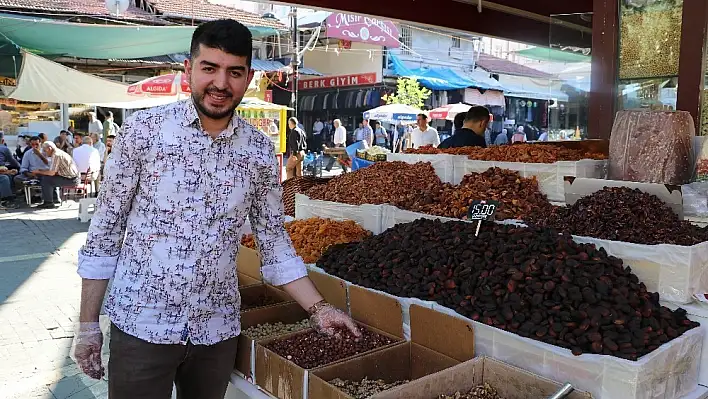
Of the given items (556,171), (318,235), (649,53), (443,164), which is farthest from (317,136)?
(556,171)

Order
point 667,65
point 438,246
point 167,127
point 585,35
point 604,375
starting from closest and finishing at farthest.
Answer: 1. point 167,127
2. point 604,375
3. point 438,246
4. point 667,65
5. point 585,35

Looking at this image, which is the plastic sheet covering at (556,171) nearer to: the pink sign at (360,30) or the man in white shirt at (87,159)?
the man in white shirt at (87,159)

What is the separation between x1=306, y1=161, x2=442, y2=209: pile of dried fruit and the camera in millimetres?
3574

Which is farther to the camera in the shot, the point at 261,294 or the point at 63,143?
the point at 63,143

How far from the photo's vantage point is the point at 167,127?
1666 mm

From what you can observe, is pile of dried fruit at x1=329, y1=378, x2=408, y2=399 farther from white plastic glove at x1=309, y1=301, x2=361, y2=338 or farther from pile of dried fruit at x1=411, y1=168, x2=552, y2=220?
pile of dried fruit at x1=411, y1=168, x2=552, y2=220

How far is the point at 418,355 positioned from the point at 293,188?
9.55 ft

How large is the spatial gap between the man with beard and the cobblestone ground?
6.20 feet

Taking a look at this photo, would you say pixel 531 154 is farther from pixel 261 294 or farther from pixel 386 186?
pixel 261 294

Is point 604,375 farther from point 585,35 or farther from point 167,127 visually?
point 585,35

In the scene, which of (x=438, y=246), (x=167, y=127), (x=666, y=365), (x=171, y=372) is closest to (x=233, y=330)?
(x=171, y=372)

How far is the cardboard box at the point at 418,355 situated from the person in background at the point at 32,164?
359 inches

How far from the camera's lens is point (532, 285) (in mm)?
2078

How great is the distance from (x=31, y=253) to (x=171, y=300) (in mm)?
5781
